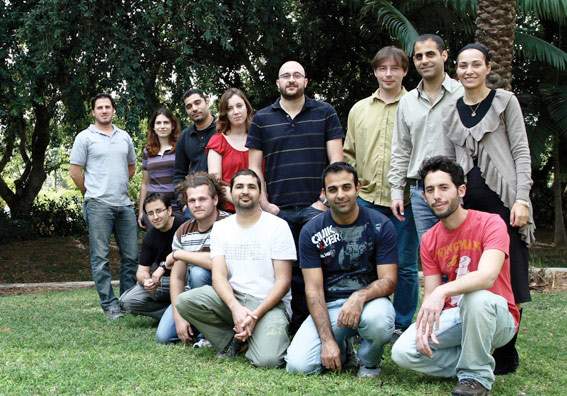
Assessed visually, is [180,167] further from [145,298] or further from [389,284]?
[389,284]

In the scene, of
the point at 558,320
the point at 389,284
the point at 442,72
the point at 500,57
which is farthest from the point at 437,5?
the point at 389,284

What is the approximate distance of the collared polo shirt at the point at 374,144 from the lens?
5711 millimetres

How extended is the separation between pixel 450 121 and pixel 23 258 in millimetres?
12499

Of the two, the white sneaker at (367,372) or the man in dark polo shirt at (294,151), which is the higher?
the man in dark polo shirt at (294,151)

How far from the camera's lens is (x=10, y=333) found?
656cm

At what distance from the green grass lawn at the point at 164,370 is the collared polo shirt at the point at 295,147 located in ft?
4.47

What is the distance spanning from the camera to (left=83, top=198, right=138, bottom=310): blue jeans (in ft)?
24.8

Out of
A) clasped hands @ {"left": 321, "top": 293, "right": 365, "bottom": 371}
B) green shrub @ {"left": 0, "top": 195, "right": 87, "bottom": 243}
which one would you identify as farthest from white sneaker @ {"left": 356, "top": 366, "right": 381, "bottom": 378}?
green shrub @ {"left": 0, "top": 195, "right": 87, "bottom": 243}

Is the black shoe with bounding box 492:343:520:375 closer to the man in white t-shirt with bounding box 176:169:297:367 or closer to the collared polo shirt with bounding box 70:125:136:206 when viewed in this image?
the man in white t-shirt with bounding box 176:169:297:367

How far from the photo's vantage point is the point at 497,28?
877 cm

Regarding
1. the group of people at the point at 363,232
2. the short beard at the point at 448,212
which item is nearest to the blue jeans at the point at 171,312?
the group of people at the point at 363,232

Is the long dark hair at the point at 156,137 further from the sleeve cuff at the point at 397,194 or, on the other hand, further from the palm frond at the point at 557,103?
the palm frond at the point at 557,103

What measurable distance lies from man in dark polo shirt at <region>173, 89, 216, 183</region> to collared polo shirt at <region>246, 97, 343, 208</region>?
46.0 inches

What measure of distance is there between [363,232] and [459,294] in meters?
0.89
